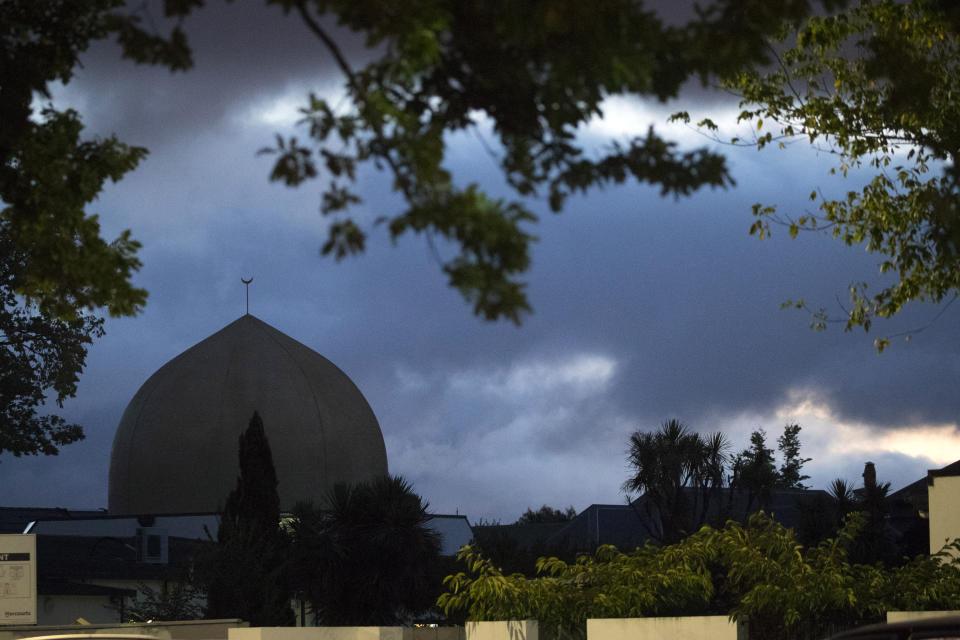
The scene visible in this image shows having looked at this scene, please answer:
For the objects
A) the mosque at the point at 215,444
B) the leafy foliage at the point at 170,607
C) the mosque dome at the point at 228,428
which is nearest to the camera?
the leafy foliage at the point at 170,607

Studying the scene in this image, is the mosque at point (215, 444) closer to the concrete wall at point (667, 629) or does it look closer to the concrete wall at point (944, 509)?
the concrete wall at point (944, 509)

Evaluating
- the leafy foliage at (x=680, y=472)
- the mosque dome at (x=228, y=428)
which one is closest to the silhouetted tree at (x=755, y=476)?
the leafy foliage at (x=680, y=472)

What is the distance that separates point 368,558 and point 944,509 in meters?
18.1

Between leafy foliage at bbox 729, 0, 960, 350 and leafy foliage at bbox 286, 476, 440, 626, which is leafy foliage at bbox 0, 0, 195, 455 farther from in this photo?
leafy foliage at bbox 286, 476, 440, 626

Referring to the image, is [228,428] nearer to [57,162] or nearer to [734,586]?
[734,586]

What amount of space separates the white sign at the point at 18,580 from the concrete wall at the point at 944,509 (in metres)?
14.6

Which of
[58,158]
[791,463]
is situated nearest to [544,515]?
[791,463]

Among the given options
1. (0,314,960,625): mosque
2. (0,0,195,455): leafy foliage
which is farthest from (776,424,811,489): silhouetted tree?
(0,0,195,455): leafy foliage

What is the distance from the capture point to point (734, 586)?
1453 centimetres

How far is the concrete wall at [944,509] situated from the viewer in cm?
1764

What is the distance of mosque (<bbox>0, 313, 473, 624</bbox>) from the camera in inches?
1934

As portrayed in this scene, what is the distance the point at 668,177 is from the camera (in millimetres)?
6441

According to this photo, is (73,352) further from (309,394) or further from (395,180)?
(395,180)

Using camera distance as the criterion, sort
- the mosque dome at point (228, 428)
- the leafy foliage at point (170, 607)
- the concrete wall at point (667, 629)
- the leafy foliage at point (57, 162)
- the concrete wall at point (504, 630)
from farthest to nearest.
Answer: the mosque dome at point (228, 428), the leafy foliage at point (170, 607), the concrete wall at point (504, 630), the concrete wall at point (667, 629), the leafy foliage at point (57, 162)
